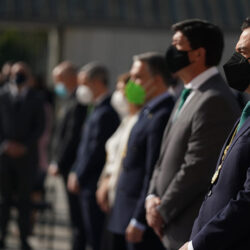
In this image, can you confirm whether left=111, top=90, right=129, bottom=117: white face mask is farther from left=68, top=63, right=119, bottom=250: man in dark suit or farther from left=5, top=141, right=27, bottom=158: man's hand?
left=5, top=141, right=27, bottom=158: man's hand

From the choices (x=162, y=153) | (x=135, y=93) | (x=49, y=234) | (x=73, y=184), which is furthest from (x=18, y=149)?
(x=162, y=153)

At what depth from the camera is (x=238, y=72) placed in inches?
133

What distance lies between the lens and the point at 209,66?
4.29 meters

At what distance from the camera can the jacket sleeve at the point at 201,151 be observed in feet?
13.2

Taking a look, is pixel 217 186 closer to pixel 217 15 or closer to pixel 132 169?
pixel 132 169

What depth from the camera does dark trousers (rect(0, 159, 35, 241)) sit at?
800cm

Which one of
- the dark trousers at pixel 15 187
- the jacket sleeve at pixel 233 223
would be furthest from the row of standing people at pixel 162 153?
the dark trousers at pixel 15 187

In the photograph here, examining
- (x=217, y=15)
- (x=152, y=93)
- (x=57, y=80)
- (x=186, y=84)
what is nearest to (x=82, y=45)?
(x=217, y=15)

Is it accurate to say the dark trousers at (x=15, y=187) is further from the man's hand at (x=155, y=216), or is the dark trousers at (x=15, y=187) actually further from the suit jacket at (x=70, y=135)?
the man's hand at (x=155, y=216)

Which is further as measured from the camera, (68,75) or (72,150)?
(68,75)

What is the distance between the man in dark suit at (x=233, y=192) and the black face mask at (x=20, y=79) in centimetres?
503

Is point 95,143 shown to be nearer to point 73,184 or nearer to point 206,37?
point 73,184

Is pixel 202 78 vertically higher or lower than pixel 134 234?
higher

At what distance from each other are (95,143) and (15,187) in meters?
1.71
